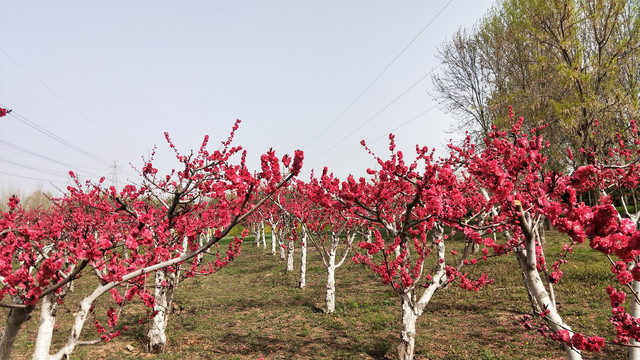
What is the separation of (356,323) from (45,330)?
29.4 feet

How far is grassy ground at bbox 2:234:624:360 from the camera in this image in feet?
29.2

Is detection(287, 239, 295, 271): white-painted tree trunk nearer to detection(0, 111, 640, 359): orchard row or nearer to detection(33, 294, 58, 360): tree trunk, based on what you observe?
detection(0, 111, 640, 359): orchard row

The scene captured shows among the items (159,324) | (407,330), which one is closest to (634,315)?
(407,330)

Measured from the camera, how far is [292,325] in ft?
37.8

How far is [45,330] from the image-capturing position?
15.5 feet

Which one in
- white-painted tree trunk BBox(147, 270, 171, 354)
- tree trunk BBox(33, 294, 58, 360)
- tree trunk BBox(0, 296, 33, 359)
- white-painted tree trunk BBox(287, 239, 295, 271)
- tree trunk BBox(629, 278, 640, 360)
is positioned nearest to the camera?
tree trunk BBox(0, 296, 33, 359)

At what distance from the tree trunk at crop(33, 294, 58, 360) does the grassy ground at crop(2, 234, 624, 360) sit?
1758 millimetres

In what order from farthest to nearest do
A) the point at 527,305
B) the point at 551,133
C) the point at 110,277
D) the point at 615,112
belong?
the point at 551,133 → the point at 615,112 → the point at 527,305 → the point at 110,277

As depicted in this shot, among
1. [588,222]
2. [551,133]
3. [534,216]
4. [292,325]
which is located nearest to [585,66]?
[551,133]

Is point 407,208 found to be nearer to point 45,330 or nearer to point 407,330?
point 407,330

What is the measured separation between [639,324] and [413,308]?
A: 4.39 meters

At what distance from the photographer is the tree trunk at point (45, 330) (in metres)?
4.46

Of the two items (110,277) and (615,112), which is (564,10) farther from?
→ (110,277)

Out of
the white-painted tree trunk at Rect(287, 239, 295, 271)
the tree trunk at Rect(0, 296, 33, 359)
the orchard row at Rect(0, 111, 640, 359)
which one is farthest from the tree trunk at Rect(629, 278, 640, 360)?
the white-painted tree trunk at Rect(287, 239, 295, 271)
